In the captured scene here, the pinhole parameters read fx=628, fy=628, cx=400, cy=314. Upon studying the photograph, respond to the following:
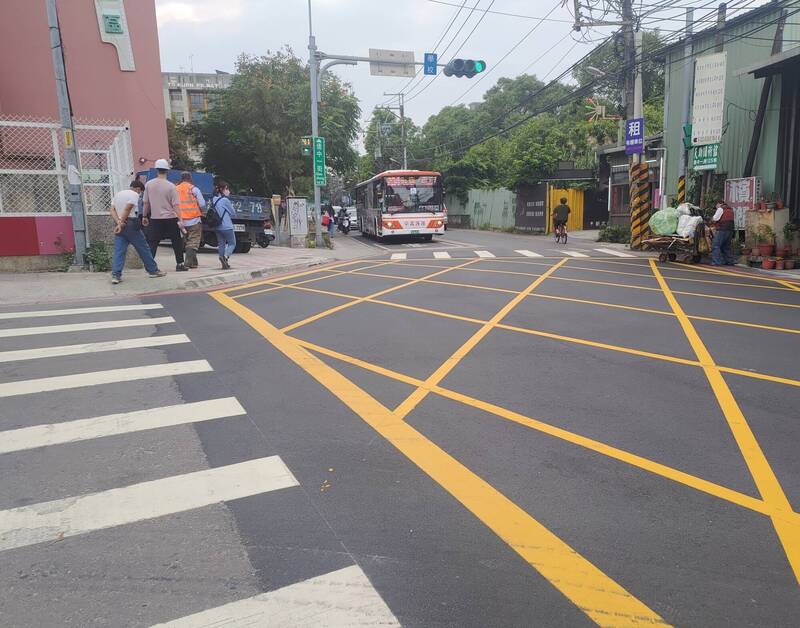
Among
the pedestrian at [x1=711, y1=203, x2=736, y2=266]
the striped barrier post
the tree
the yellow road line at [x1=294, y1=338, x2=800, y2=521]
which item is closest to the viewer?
the yellow road line at [x1=294, y1=338, x2=800, y2=521]

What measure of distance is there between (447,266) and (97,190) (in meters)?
7.84

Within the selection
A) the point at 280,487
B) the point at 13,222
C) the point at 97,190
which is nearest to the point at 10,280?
the point at 13,222

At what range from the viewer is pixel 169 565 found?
274 centimetres

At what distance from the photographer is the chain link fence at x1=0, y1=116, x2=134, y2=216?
452 inches

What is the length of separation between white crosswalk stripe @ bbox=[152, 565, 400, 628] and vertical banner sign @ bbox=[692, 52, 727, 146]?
1768cm

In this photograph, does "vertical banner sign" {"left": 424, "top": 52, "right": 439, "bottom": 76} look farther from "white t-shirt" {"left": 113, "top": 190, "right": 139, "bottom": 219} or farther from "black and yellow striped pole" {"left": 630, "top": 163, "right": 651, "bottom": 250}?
"white t-shirt" {"left": 113, "top": 190, "right": 139, "bottom": 219}

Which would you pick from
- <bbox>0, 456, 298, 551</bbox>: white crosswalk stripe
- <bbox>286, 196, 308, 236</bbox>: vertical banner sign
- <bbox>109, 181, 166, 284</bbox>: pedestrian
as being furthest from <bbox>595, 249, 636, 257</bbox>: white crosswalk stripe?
<bbox>0, 456, 298, 551</bbox>: white crosswalk stripe

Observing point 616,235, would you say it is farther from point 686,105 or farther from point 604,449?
point 604,449

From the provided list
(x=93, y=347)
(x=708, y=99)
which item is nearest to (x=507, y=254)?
(x=708, y=99)

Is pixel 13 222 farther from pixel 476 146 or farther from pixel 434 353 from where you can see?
pixel 476 146

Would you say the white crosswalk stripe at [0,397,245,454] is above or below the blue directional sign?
below

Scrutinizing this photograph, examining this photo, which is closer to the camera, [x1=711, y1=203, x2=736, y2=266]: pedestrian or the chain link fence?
the chain link fence

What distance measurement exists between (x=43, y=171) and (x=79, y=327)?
225 inches

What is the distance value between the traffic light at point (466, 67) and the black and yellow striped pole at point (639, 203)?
6089 millimetres
